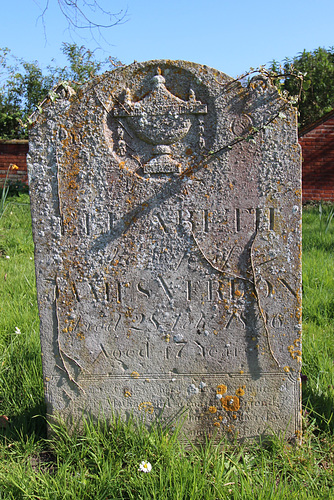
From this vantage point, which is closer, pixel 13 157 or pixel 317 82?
pixel 13 157

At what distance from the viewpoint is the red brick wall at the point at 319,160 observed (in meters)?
8.59

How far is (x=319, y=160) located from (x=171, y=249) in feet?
24.7

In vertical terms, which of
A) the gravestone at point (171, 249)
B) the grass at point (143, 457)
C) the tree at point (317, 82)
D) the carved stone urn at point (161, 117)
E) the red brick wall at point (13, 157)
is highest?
the tree at point (317, 82)

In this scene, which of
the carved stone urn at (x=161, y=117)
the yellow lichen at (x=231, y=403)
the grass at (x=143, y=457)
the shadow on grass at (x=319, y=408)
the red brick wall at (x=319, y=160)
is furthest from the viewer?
the red brick wall at (x=319, y=160)

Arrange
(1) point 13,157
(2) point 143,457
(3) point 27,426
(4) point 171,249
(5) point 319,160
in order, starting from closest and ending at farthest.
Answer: (2) point 143,457 < (4) point 171,249 < (3) point 27,426 < (5) point 319,160 < (1) point 13,157

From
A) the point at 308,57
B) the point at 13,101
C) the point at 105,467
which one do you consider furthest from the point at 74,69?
the point at 105,467

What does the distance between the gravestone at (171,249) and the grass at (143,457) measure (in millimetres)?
123

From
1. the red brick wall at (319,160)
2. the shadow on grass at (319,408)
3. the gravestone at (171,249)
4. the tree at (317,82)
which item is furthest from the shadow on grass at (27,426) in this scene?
the tree at (317,82)

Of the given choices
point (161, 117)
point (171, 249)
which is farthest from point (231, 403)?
point (161, 117)

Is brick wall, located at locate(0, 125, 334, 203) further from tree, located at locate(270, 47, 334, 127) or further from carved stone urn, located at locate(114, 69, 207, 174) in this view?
carved stone urn, located at locate(114, 69, 207, 174)

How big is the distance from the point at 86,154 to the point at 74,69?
43.2ft

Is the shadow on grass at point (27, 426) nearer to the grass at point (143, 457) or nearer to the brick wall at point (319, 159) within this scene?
the grass at point (143, 457)

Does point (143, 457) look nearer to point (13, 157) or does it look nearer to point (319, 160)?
point (319, 160)

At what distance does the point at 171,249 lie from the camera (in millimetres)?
2150
